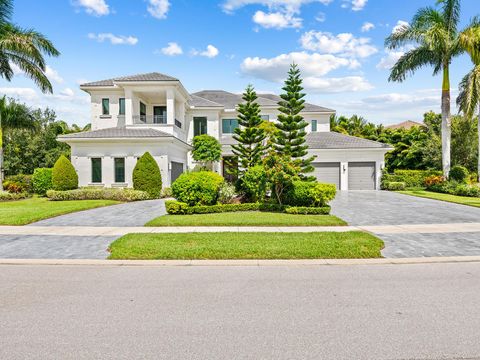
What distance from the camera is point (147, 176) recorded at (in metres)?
20.1

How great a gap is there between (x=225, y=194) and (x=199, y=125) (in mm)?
15640

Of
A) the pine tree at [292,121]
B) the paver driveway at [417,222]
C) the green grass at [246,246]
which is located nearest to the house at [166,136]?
the pine tree at [292,121]

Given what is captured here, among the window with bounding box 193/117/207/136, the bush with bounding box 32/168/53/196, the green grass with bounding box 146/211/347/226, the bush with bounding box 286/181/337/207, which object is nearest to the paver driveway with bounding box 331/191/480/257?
the bush with bounding box 286/181/337/207

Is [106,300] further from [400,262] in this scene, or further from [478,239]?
[478,239]

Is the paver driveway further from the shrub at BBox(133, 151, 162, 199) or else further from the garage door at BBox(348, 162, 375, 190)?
the shrub at BBox(133, 151, 162, 199)

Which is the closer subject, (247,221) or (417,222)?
(247,221)

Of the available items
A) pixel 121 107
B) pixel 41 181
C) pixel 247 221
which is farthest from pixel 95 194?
pixel 247 221

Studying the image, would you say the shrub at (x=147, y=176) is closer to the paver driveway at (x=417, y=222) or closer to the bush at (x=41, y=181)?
the bush at (x=41, y=181)

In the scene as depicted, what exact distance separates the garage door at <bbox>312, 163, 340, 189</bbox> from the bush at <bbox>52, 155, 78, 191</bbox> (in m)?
19.0

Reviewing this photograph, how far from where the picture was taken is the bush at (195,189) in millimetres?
13844

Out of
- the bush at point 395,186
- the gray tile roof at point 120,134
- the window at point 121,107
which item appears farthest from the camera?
the bush at point 395,186

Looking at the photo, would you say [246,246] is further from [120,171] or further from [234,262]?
[120,171]

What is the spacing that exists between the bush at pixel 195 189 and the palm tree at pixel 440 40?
20293 millimetres

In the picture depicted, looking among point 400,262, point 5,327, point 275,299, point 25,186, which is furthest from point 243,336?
point 25,186
